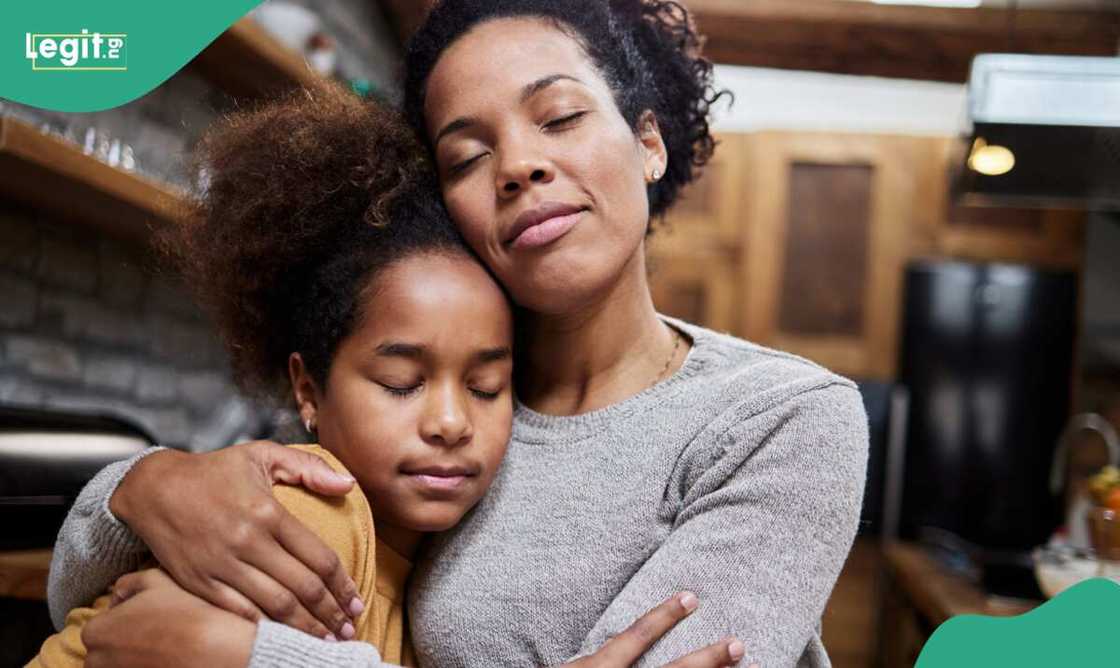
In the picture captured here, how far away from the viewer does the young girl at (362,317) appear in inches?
35.0

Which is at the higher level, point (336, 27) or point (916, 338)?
point (336, 27)

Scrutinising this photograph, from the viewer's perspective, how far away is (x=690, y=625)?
76 centimetres

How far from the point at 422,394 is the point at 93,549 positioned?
287 mm

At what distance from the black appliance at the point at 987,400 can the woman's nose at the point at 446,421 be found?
2.82 metres

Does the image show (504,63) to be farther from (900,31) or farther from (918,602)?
(900,31)

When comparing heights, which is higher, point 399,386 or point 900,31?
point 900,31

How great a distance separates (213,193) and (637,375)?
456 millimetres

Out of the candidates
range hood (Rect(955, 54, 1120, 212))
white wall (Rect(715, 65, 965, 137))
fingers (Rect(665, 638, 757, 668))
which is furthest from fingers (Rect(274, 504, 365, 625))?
white wall (Rect(715, 65, 965, 137))

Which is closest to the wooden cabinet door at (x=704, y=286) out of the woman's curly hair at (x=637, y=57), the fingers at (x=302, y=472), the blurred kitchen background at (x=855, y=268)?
the blurred kitchen background at (x=855, y=268)

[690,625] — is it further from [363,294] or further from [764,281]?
[764,281]

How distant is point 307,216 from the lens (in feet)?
3.19

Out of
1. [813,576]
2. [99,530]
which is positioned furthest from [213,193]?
[813,576]

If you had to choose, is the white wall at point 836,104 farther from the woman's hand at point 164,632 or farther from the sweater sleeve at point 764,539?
the woman's hand at point 164,632

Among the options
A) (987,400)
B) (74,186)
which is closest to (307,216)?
(74,186)
